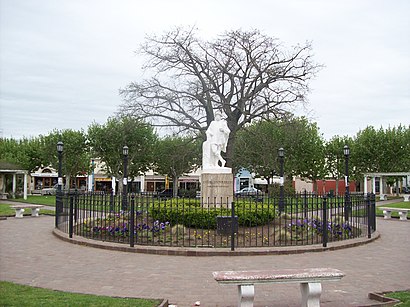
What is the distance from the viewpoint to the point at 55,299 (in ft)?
20.4

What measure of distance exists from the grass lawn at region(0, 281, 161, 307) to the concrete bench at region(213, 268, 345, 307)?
1.16 meters

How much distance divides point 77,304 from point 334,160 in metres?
47.6

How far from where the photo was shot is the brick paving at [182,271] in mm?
7125

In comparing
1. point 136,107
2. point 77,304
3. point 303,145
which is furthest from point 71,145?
point 77,304

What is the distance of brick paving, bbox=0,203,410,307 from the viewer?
712cm

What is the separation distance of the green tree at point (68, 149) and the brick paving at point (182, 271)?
116 feet

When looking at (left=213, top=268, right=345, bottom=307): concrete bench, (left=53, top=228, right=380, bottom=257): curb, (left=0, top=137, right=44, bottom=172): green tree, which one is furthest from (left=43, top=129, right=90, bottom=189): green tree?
(left=213, top=268, right=345, bottom=307): concrete bench

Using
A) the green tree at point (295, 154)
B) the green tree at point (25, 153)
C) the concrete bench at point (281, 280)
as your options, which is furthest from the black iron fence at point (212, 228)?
the green tree at point (25, 153)

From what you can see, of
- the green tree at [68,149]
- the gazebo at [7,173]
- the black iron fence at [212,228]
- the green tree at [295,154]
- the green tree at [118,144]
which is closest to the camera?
the black iron fence at [212,228]

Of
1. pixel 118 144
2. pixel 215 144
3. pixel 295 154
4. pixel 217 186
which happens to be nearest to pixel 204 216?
pixel 217 186

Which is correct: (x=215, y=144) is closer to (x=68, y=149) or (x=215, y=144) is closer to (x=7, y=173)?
(x=7, y=173)

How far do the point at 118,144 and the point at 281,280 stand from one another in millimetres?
39608

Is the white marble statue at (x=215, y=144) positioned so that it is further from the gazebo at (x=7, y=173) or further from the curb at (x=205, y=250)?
the gazebo at (x=7, y=173)

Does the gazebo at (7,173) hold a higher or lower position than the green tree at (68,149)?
lower
